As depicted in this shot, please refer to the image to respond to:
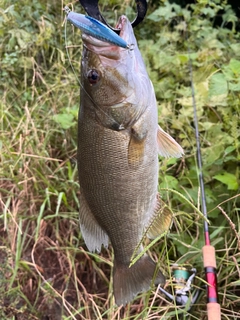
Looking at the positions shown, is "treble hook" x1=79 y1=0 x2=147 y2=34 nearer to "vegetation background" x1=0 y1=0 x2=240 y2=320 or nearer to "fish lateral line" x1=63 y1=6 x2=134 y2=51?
"fish lateral line" x1=63 y1=6 x2=134 y2=51

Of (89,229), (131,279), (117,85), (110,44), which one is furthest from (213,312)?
(110,44)

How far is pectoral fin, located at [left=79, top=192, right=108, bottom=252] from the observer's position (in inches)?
63.3

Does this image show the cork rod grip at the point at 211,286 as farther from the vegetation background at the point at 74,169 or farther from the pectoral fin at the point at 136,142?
the pectoral fin at the point at 136,142

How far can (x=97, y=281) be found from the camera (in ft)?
8.20

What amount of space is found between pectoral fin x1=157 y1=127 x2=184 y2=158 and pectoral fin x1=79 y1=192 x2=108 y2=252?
15.3 inches

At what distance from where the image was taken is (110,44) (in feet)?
4.41

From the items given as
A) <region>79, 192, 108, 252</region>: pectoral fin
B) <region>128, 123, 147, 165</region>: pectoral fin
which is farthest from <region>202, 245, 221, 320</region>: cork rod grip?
<region>128, 123, 147, 165</region>: pectoral fin

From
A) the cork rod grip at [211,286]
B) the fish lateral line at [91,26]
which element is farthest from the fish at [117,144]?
the cork rod grip at [211,286]

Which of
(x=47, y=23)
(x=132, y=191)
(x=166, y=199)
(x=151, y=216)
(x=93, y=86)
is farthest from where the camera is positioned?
(x=47, y=23)

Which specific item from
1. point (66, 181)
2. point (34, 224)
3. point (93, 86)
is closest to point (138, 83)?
point (93, 86)

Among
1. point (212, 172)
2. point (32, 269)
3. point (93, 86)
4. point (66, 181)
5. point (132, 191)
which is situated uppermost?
point (93, 86)

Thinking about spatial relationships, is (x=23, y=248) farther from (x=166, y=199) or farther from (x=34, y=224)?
(x=166, y=199)

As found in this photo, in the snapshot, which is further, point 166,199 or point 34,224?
point 34,224

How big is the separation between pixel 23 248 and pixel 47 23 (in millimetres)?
1977
